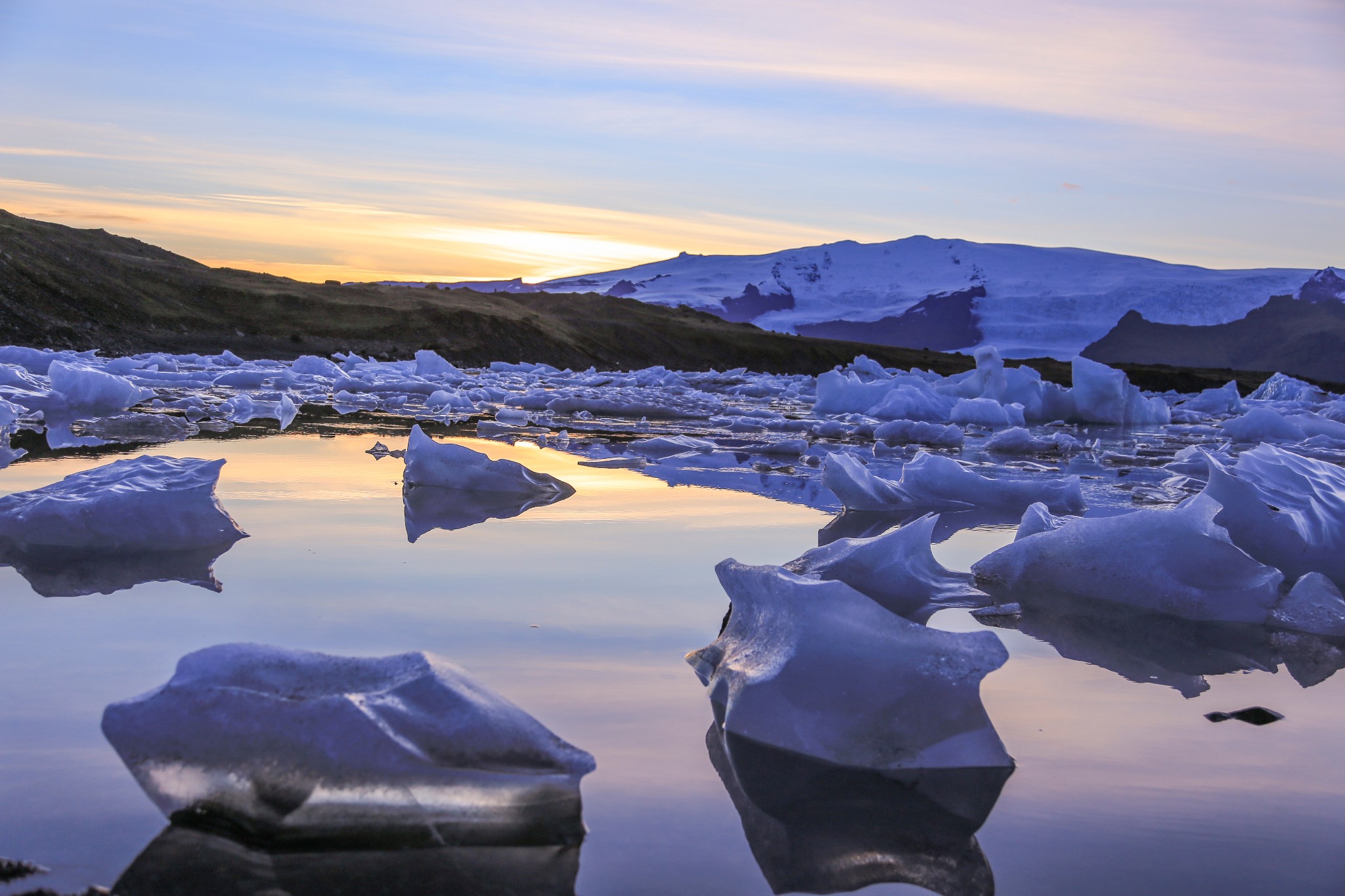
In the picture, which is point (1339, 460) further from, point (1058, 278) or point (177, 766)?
point (1058, 278)

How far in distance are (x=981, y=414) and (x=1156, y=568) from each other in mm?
9717

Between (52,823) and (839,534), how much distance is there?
3.00m

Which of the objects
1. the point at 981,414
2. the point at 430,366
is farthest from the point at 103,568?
the point at 430,366

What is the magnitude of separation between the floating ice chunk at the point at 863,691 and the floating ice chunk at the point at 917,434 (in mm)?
7561

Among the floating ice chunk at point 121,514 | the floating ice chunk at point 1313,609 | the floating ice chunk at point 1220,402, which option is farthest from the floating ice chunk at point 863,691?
the floating ice chunk at point 1220,402

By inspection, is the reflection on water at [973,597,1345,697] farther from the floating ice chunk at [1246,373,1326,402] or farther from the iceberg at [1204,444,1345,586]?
the floating ice chunk at [1246,373,1326,402]

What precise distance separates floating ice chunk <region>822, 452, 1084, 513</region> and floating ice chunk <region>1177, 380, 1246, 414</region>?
15031mm

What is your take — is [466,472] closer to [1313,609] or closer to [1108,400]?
[1313,609]

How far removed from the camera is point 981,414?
12344mm

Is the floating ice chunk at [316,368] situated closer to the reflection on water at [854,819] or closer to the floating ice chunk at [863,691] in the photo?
the floating ice chunk at [863,691]

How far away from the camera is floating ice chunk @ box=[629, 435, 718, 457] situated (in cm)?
711

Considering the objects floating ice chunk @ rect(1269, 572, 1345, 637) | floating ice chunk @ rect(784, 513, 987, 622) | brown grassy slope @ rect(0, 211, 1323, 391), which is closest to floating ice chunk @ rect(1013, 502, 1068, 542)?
floating ice chunk @ rect(784, 513, 987, 622)

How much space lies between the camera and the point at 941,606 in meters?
2.79

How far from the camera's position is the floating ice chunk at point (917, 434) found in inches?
366
